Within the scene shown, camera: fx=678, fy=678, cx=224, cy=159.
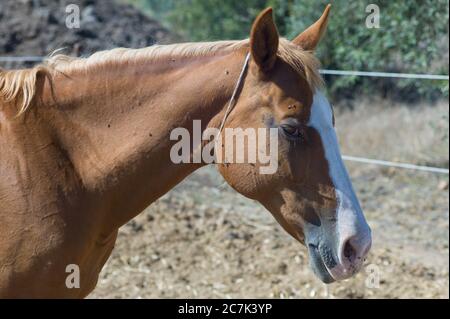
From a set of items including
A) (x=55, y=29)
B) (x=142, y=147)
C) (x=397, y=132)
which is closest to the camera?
(x=142, y=147)

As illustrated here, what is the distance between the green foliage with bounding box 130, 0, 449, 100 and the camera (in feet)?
24.5

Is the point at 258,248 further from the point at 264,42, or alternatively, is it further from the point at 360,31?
the point at 360,31

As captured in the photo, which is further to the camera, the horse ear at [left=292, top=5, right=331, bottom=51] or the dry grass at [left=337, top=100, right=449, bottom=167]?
the dry grass at [left=337, top=100, right=449, bottom=167]

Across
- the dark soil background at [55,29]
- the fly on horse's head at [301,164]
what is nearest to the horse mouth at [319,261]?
the fly on horse's head at [301,164]

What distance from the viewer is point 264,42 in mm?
2432

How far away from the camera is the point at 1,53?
392 inches

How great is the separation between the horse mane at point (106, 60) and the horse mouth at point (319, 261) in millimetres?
636

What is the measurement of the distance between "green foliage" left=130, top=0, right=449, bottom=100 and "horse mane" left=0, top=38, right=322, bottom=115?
2.35 meters

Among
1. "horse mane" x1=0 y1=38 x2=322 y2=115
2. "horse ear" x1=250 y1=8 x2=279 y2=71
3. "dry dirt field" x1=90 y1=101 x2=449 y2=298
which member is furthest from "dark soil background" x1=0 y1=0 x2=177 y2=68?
"horse ear" x1=250 y1=8 x2=279 y2=71

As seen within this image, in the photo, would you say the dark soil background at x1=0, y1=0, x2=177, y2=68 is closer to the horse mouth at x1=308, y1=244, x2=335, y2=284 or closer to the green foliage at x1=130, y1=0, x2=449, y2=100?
the green foliage at x1=130, y1=0, x2=449, y2=100

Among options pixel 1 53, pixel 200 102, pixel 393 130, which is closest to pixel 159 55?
pixel 200 102

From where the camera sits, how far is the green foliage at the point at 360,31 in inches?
294

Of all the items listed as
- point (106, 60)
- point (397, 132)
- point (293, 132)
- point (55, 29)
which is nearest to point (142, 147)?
point (106, 60)

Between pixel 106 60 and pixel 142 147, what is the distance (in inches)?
15.0
